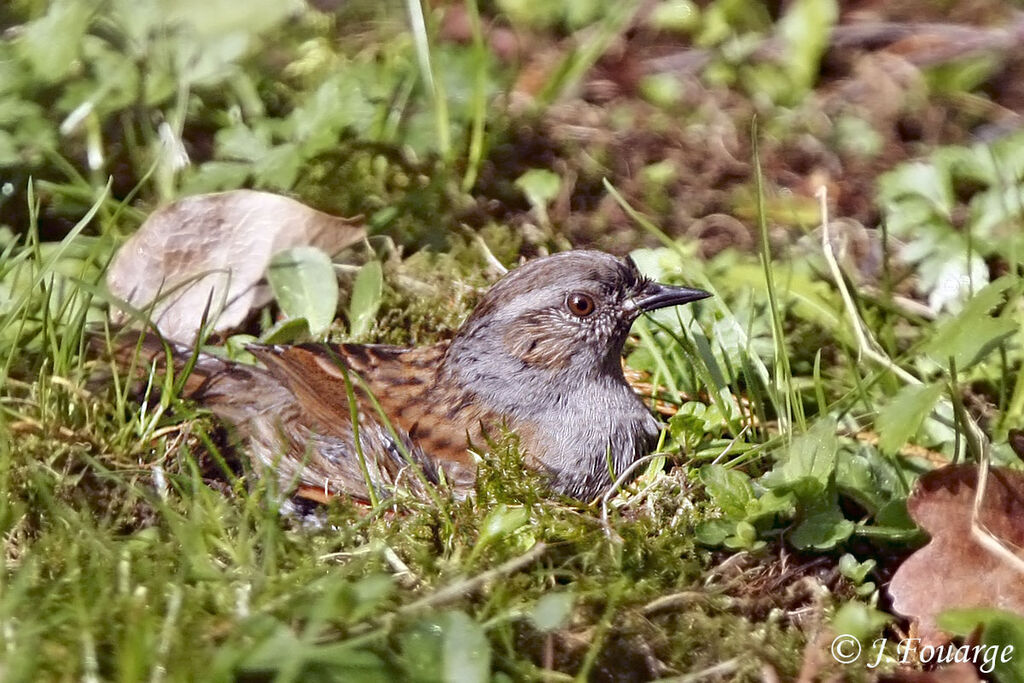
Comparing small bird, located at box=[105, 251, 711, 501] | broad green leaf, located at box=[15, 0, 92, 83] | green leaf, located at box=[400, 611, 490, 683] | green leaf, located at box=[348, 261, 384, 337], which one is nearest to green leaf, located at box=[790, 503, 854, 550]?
small bird, located at box=[105, 251, 711, 501]

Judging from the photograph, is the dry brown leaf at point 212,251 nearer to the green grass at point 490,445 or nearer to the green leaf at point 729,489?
the green grass at point 490,445

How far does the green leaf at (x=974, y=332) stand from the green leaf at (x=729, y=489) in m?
0.77

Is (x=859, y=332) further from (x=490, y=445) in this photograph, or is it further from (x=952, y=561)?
(x=490, y=445)

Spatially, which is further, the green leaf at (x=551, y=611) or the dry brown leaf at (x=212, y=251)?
the dry brown leaf at (x=212, y=251)

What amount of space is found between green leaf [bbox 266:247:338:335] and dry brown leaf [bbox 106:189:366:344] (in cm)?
11

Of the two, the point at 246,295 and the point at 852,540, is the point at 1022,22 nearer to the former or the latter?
the point at 852,540

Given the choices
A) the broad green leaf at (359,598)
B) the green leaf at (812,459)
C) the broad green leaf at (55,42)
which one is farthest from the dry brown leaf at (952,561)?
the broad green leaf at (55,42)

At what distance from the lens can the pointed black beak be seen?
4.74 metres

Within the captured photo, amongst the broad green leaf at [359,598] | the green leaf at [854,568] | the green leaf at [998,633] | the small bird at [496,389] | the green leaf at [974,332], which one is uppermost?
the green leaf at [974,332]

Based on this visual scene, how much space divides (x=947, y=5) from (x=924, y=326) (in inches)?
143

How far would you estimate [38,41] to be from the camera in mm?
5684

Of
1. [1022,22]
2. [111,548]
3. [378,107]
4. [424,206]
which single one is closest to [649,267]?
[424,206]

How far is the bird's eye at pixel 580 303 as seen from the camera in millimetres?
4750

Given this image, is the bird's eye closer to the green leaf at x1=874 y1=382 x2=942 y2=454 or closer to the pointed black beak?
the pointed black beak
